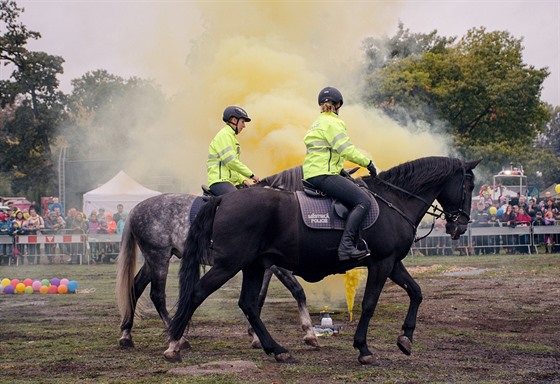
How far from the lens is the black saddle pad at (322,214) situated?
32.6 feet

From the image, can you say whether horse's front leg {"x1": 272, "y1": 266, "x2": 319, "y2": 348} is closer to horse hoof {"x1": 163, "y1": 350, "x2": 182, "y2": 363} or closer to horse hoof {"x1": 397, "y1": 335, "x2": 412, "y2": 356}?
horse hoof {"x1": 397, "y1": 335, "x2": 412, "y2": 356}

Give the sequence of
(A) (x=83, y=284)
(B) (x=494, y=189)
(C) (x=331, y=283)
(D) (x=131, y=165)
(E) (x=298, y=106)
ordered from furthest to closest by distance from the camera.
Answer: (D) (x=131, y=165) → (B) (x=494, y=189) → (A) (x=83, y=284) → (E) (x=298, y=106) → (C) (x=331, y=283)

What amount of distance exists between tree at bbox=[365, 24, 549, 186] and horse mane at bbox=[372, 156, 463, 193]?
4060 centimetres

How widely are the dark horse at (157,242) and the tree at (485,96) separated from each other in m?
40.3

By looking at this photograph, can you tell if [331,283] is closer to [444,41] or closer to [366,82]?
[366,82]

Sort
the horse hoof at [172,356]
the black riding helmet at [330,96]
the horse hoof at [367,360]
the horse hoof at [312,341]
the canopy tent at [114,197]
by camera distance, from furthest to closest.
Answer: the canopy tent at [114,197]
the horse hoof at [312,341]
the black riding helmet at [330,96]
the horse hoof at [172,356]
the horse hoof at [367,360]

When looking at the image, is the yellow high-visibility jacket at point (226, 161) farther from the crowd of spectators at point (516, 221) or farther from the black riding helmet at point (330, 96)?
the crowd of spectators at point (516, 221)

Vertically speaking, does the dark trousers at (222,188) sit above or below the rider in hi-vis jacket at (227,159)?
below

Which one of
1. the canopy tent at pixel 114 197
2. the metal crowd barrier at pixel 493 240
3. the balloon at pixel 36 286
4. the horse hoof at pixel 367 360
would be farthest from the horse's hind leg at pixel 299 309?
the canopy tent at pixel 114 197

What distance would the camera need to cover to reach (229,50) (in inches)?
925

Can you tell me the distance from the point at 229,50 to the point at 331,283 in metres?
10.2

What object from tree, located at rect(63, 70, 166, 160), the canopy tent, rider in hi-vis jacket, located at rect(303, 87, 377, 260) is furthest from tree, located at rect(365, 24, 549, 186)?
rider in hi-vis jacket, located at rect(303, 87, 377, 260)

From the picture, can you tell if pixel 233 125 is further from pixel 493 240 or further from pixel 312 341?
pixel 493 240

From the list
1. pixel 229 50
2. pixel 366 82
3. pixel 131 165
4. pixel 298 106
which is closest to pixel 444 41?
pixel 366 82
